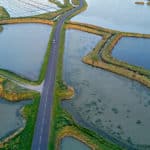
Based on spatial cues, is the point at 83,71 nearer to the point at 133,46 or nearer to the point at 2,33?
the point at 133,46

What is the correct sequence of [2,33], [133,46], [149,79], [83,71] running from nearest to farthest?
[149,79] → [83,71] → [133,46] → [2,33]

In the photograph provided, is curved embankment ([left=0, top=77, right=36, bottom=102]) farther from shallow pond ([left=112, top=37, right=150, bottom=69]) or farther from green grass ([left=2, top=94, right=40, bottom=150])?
shallow pond ([left=112, top=37, right=150, bottom=69])

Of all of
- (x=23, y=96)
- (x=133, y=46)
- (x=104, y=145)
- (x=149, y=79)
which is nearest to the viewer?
(x=104, y=145)

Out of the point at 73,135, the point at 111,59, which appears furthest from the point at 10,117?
the point at 111,59

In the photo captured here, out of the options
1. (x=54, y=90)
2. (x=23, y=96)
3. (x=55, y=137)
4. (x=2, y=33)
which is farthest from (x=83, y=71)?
(x=2, y=33)

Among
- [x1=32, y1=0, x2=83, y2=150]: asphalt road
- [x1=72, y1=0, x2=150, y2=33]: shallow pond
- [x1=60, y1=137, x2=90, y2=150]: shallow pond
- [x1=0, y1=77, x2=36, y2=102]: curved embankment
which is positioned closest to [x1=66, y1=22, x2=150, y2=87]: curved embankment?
[x1=72, y1=0, x2=150, y2=33]: shallow pond

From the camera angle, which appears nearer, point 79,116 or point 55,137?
point 55,137

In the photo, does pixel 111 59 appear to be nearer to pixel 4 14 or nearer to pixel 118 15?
pixel 118 15
